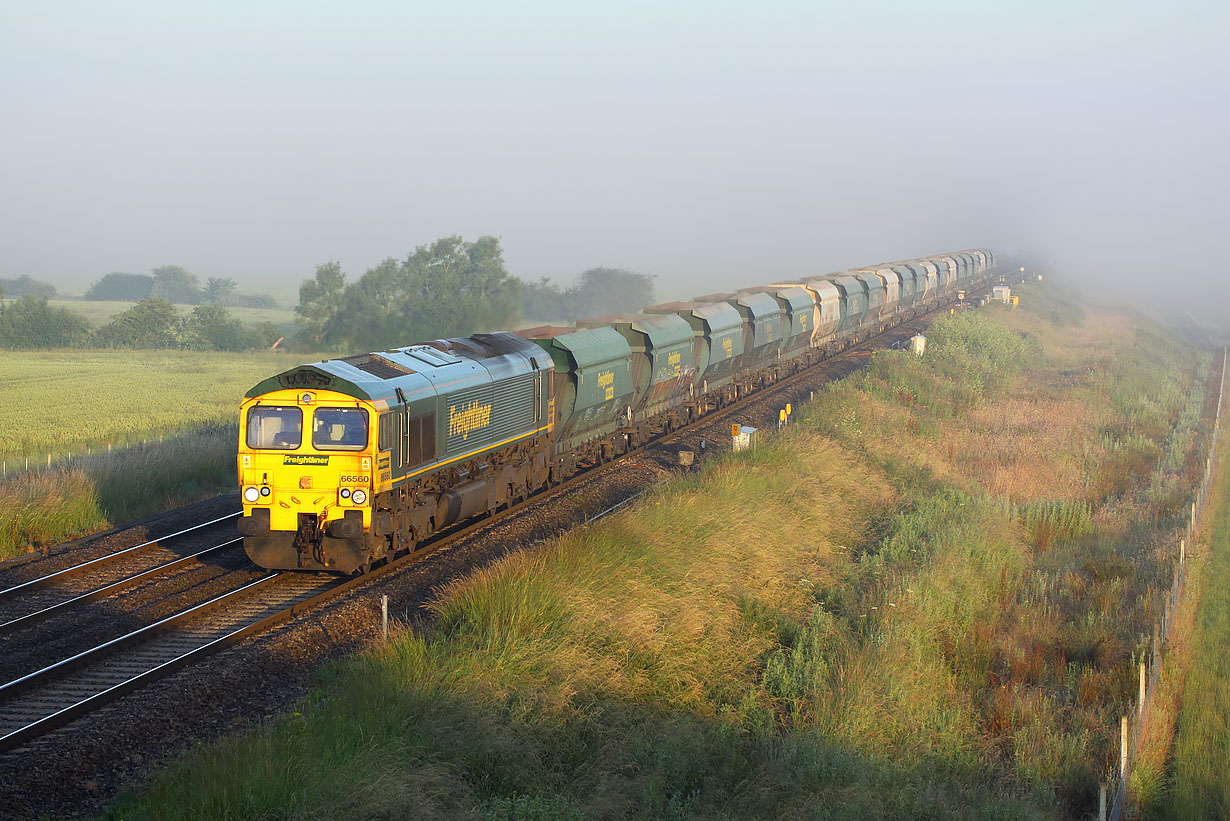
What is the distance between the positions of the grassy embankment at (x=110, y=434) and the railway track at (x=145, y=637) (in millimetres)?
2272

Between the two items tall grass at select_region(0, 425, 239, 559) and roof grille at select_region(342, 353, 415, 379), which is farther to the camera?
tall grass at select_region(0, 425, 239, 559)

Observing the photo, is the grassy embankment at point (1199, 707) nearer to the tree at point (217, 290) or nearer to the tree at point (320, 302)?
the tree at point (320, 302)

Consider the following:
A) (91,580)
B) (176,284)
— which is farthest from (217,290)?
(91,580)

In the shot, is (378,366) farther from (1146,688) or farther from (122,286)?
(122,286)

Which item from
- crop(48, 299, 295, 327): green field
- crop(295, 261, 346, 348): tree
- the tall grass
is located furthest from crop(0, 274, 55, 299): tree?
the tall grass

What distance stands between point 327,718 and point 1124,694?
11.2 meters

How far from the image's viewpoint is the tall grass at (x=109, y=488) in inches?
724

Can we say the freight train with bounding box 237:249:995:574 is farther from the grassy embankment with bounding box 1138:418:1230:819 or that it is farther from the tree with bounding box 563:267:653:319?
the tree with bounding box 563:267:653:319

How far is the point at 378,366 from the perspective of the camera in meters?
17.0

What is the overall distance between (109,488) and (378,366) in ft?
26.7

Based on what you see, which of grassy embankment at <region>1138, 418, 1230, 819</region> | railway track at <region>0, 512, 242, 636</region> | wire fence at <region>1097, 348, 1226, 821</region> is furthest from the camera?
railway track at <region>0, 512, 242, 636</region>

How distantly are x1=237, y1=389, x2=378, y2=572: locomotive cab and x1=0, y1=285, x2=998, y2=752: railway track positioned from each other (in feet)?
2.11

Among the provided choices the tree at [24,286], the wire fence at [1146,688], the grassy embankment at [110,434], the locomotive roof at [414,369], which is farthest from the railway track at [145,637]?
the tree at [24,286]

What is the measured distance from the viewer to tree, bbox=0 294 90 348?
75.1 meters
